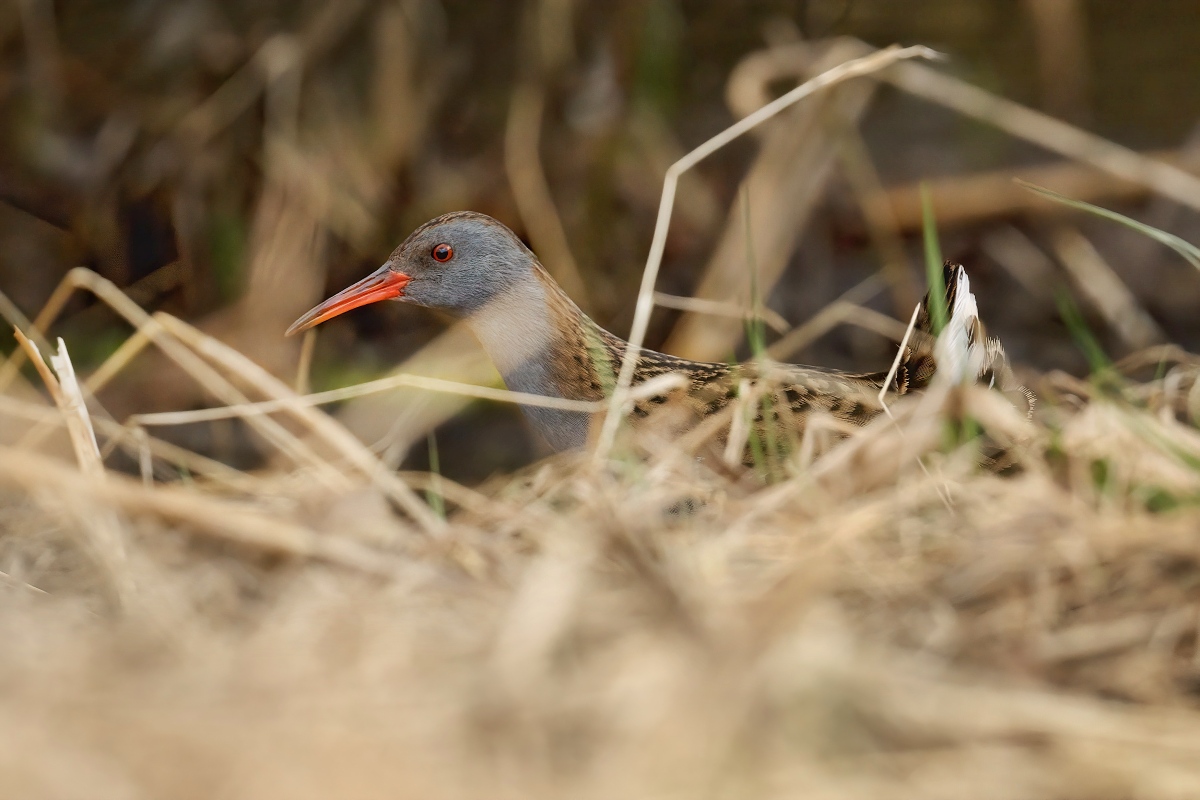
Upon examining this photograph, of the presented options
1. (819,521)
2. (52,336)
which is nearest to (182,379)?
(52,336)

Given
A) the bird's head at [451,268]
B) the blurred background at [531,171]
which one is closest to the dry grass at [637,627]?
the bird's head at [451,268]

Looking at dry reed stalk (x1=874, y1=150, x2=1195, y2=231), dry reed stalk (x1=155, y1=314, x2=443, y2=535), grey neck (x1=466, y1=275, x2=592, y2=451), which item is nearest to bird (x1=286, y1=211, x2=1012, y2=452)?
grey neck (x1=466, y1=275, x2=592, y2=451)

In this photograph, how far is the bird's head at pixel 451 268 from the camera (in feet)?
8.66

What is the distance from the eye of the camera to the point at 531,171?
3611mm

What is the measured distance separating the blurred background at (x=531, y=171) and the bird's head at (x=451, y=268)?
73cm

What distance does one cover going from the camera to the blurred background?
3.63m

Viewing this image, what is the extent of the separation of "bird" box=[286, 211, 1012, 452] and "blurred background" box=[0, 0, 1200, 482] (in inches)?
29.6

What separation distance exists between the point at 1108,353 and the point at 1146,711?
3.30m

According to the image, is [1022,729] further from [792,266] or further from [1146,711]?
[792,266]

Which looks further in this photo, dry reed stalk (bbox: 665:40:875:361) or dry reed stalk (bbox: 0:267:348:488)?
dry reed stalk (bbox: 665:40:875:361)

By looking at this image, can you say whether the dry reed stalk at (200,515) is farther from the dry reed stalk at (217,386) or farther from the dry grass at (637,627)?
the dry reed stalk at (217,386)

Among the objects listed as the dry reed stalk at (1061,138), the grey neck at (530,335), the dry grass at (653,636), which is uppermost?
the dry reed stalk at (1061,138)

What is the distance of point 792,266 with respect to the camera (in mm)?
4090

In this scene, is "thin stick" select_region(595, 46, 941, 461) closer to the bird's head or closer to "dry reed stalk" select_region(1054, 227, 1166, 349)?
the bird's head
